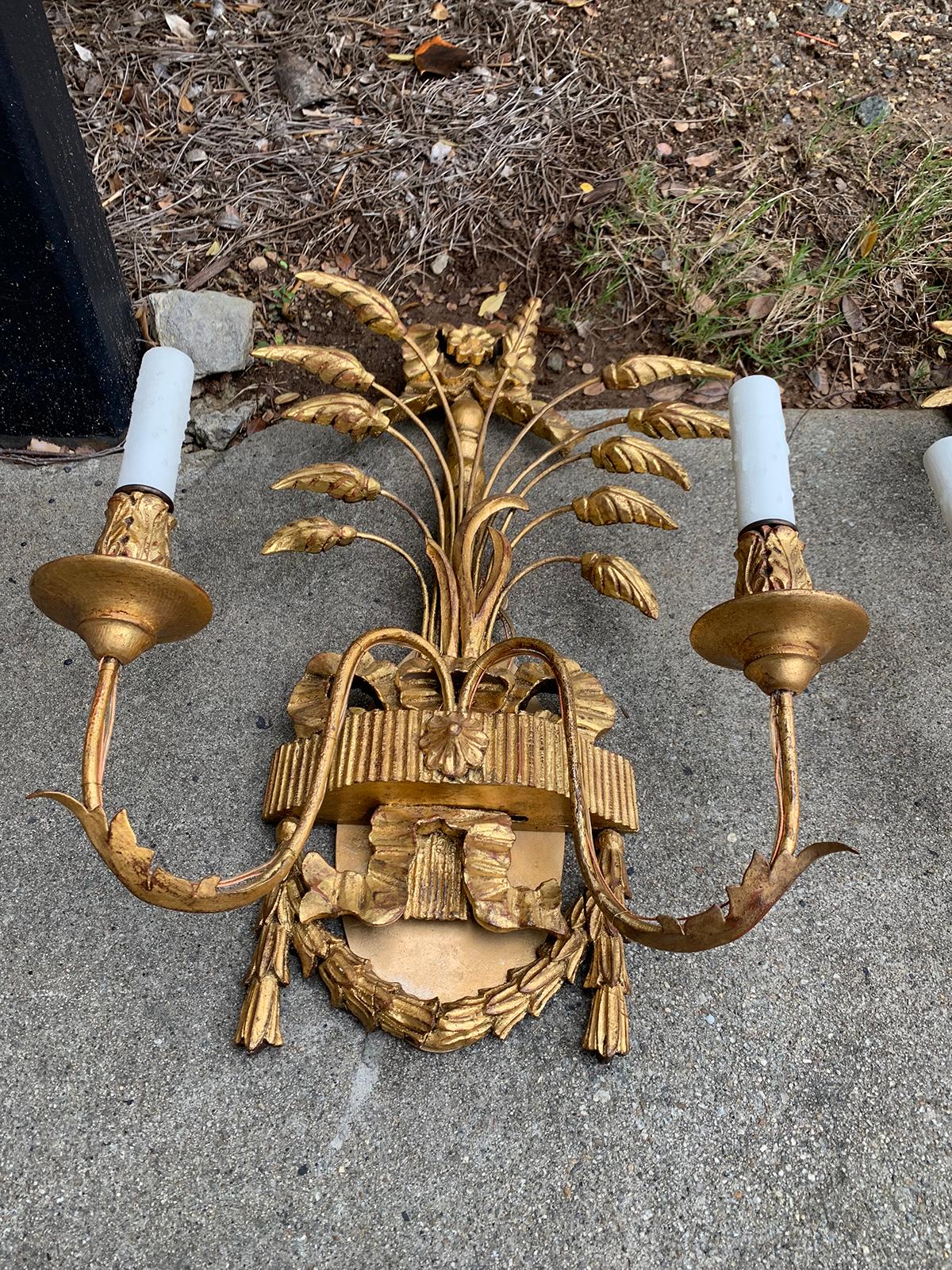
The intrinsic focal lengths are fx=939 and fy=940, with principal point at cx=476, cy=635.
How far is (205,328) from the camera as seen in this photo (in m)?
1.14

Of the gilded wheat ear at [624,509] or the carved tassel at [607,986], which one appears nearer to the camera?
the carved tassel at [607,986]

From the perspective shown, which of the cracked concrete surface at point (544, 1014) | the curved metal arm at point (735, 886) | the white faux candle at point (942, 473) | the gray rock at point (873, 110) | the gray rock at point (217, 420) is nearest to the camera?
the curved metal arm at point (735, 886)

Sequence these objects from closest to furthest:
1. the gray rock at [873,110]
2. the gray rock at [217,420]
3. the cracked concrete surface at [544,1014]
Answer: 1. the cracked concrete surface at [544,1014]
2. the gray rock at [217,420]
3. the gray rock at [873,110]

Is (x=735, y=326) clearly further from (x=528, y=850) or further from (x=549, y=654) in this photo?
(x=528, y=850)

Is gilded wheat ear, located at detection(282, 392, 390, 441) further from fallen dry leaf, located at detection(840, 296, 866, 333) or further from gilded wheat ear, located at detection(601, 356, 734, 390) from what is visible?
fallen dry leaf, located at detection(840, 296, 866, 333)

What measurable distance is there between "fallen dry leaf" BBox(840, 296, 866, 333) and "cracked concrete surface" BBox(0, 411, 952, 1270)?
0.81 ft

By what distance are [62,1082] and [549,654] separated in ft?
1.67

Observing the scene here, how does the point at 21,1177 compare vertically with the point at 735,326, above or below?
below

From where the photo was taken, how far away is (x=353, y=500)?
96 centimetres

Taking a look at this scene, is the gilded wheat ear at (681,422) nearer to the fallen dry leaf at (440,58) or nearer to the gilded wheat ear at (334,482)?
the gilded wheat ear at (334,482)

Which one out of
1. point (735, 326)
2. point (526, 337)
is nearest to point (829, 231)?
point (735, 326)

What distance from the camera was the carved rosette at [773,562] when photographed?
701 millimetres

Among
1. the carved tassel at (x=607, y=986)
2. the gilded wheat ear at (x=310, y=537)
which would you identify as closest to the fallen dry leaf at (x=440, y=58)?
the gilded wheat ear at (x=310, y=537)

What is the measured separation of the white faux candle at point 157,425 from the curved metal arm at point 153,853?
0.15m
